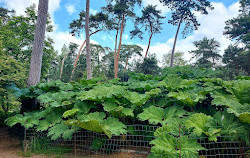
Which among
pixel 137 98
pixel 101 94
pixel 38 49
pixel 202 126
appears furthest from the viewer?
pixel 38 49

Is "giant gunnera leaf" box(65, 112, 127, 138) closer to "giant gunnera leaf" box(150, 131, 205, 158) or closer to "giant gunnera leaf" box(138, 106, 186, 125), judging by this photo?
"giant gunnera leaf" box(138, 106, 186, 125)

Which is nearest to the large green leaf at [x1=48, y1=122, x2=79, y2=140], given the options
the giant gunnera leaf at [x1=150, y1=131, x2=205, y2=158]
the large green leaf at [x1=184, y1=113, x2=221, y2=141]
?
the giant gunnera leaf at [x1=150, y1=131, x2=205, y2=158]

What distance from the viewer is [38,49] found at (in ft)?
17.6

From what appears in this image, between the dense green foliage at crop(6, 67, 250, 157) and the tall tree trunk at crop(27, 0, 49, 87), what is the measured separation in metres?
1.13

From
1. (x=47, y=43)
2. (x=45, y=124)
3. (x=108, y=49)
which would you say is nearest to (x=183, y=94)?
(x=45, y=124)

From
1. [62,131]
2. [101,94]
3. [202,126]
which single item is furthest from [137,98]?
[62,131]

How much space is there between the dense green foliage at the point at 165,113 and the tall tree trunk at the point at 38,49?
113 cm

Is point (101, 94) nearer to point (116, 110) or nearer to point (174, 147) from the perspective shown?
point (116, 110)

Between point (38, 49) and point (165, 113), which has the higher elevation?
point (38, 49)

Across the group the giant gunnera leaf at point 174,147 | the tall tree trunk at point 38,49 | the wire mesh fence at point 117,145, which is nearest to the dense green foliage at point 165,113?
the giant gunnera leaf at point 174,147

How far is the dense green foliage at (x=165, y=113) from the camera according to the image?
2.06m

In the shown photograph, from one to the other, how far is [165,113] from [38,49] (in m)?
4.78

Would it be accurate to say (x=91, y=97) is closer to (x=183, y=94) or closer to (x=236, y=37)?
(x=183, y=94)

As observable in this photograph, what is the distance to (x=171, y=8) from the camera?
56.4ft
